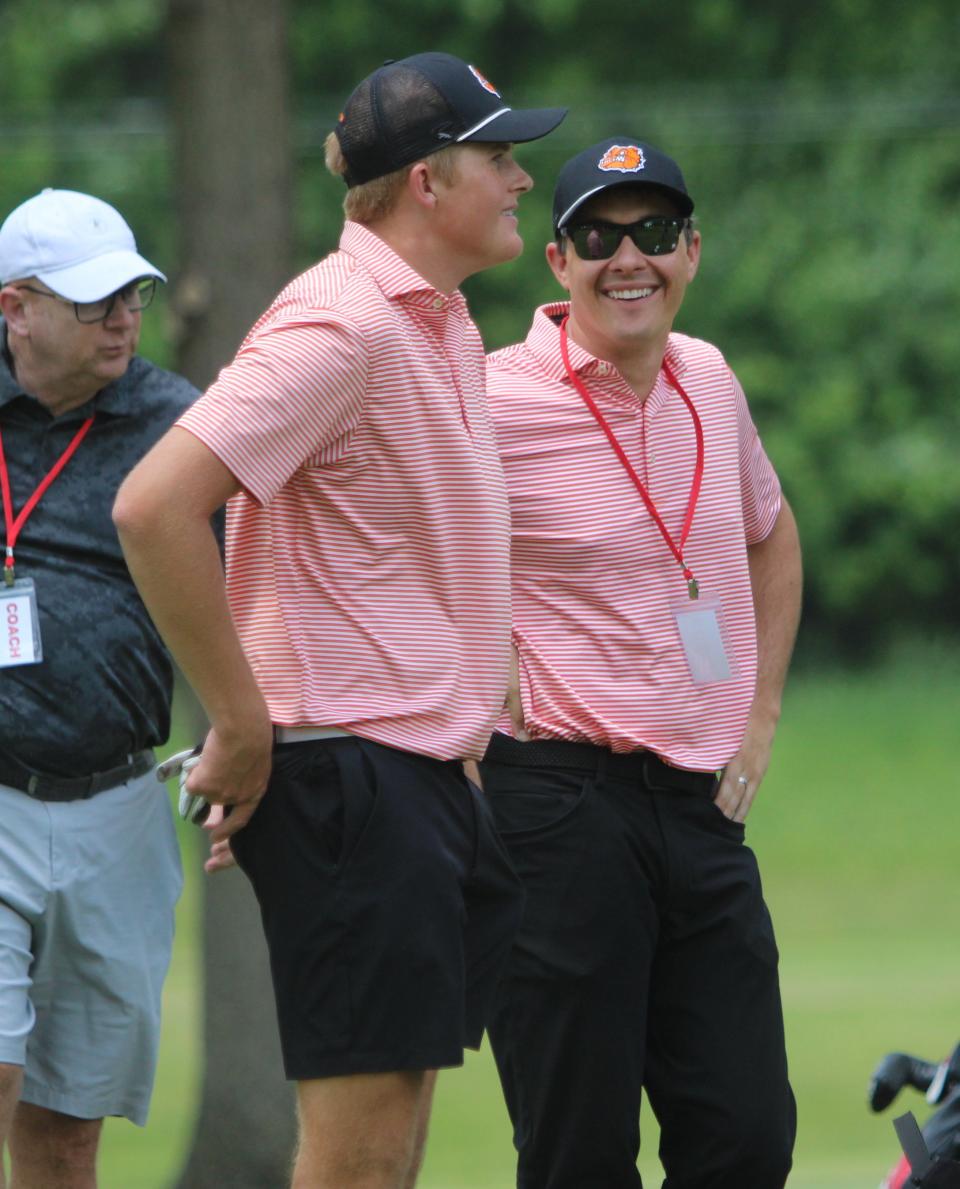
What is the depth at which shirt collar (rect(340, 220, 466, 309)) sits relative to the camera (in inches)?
127

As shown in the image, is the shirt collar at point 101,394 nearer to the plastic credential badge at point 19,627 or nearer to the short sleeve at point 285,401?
the plastic credential badge at point 19,627

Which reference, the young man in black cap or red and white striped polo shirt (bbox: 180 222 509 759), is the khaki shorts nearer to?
the young man in black cap

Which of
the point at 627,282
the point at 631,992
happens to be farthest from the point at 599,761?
the point at 627,282

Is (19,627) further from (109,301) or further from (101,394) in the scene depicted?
(109,301)

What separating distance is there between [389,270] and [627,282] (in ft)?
Answer: 2.74

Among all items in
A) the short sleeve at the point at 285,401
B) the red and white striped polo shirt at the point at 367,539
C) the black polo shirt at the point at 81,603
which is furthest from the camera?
the black polo shirt at the point at 81,603

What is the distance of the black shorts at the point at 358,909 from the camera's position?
121 inches

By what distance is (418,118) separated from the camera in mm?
3264

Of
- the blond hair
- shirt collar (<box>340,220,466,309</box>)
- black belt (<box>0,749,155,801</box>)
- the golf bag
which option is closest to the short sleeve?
shirt collar (<box>340,220,466,309</box>)

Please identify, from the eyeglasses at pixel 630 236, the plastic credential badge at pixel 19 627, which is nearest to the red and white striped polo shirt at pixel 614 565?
the eyeglasses at pixel 630 236

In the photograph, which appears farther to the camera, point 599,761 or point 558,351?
point 558,351

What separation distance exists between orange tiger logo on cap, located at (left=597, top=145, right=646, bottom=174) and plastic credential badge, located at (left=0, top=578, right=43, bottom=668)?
1.27 metres

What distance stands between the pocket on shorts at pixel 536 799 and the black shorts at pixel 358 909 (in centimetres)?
69

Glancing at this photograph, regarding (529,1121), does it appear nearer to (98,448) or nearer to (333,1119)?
(333,1119)
